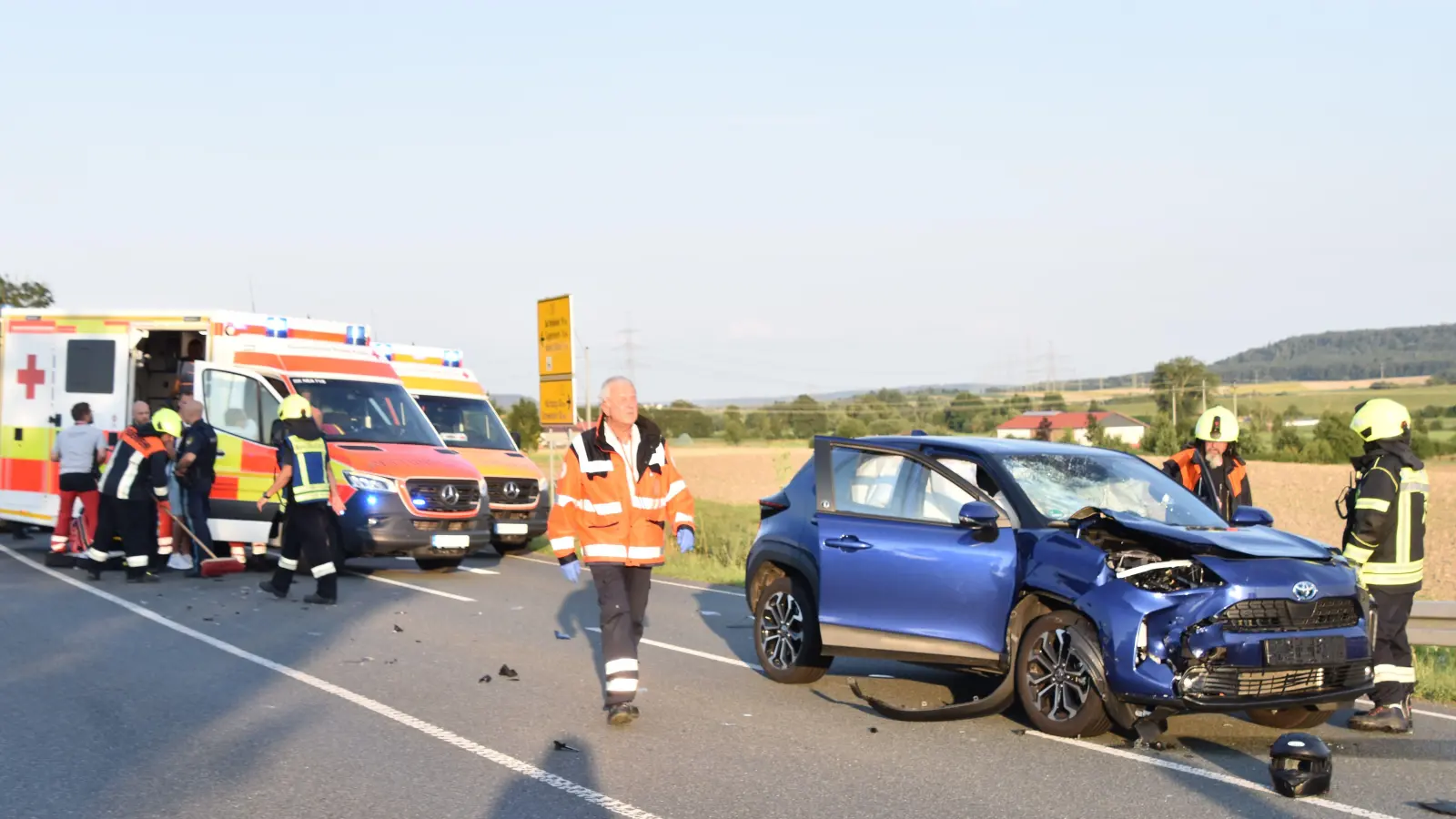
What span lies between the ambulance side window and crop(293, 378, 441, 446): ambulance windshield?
0.55 meters

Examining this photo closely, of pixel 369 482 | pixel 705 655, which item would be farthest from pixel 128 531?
A: pixel 705 655

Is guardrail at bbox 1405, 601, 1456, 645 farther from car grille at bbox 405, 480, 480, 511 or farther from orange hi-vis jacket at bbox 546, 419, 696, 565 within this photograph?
car grille at bbox 405, 480, 480, 511

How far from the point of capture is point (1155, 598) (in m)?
7.07

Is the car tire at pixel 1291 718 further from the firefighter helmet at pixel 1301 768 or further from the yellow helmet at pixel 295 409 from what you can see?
the yellow helmet at pixel 295 409

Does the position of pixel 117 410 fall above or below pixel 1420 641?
above

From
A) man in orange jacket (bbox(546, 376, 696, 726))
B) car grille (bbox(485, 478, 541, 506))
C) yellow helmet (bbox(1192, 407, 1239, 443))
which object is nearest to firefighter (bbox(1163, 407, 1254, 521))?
yellow helmet (bbox(1192, 407, 1239, 443))

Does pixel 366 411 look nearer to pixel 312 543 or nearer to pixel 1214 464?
pixel 312 543

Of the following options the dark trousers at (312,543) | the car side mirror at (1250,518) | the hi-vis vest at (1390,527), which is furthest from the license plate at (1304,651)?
the dark trousers at (312,543)

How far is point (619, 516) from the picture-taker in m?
8.16

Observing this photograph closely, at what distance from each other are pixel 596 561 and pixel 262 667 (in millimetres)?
3165

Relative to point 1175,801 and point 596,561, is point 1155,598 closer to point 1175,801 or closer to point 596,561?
point 1175,801

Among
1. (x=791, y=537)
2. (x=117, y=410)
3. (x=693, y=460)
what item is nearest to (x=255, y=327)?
(x=117, y=410)

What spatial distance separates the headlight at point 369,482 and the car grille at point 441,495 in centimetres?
19

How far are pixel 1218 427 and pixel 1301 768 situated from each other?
13.6 feet
